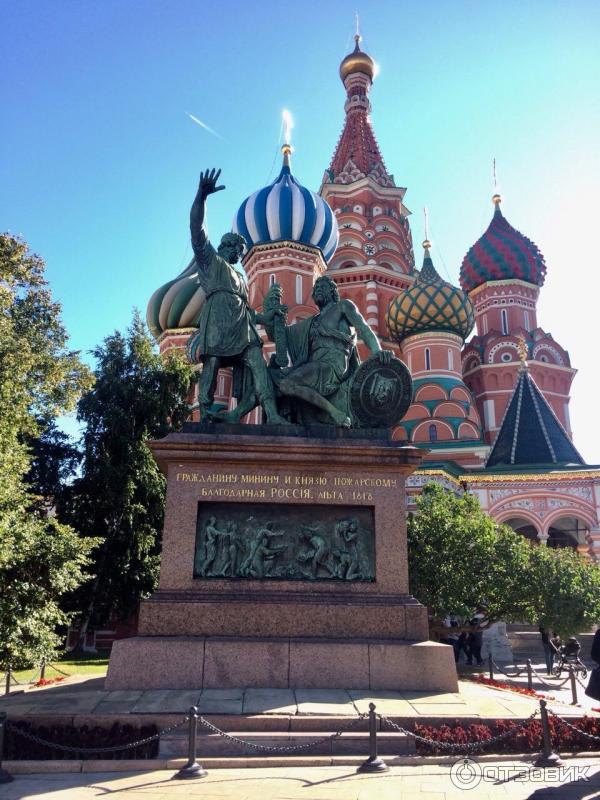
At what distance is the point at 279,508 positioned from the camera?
9266 mm

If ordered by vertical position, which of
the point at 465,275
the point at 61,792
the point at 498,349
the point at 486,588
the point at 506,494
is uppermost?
the point at 465,275

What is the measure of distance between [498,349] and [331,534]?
3760 centimetres

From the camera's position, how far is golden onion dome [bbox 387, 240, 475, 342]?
124 ft

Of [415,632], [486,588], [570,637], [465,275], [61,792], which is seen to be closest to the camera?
[61,792]

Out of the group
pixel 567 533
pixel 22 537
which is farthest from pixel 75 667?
pixel 567 533

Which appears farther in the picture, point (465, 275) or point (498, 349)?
point (465, 275)

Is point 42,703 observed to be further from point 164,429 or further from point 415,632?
point 164,429

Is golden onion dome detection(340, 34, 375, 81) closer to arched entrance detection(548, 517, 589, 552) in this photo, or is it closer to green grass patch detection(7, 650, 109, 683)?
arched entrance detection(548, 517, 589, 552)

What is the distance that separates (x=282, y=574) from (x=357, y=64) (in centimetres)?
5535

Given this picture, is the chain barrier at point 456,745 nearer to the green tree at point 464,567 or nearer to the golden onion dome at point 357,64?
the green tree at point 464,567

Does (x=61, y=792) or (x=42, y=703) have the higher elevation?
(x=42, y=703)

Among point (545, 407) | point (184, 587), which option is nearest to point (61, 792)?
point (184, 587)

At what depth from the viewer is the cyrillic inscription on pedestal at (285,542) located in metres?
8.92

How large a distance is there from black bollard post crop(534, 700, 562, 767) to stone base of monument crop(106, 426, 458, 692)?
5.88 ft
